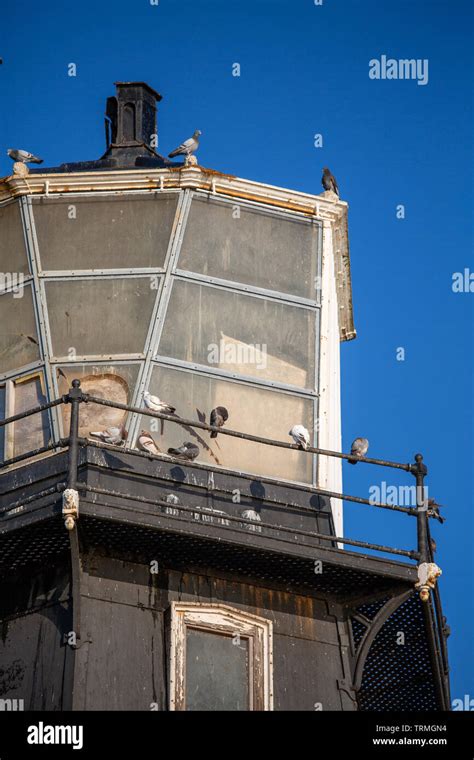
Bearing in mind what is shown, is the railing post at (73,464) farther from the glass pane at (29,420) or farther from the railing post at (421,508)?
the railing post at (421,508)

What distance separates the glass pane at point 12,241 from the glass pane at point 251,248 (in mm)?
2081

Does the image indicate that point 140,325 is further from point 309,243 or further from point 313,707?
point 313,707

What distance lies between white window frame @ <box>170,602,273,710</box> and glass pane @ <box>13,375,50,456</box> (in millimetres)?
2976

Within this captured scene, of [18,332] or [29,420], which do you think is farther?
[18,332]

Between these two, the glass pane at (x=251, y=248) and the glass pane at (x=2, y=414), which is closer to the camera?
the glass pane at (x=2, y=414)

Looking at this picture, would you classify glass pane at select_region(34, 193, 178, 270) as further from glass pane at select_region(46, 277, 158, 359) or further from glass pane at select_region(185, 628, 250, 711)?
glass pane at select_region(185, 628, 250, 711)

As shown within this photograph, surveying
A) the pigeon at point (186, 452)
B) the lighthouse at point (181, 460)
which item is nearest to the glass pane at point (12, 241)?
the lighthouse at point (181, 460)

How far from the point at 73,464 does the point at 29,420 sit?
2.76 metres

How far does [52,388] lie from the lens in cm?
2683

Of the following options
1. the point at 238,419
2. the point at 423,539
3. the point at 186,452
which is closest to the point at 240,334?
the point at 238,419

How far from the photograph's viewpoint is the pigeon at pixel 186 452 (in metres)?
25.7

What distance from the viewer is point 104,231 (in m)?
28.2

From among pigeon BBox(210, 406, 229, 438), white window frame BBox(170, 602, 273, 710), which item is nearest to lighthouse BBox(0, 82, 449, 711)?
white window frame BBox(170, 602, 273, 710)

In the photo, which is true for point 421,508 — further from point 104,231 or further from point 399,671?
point 104,231
